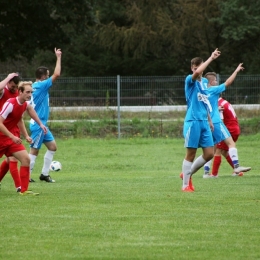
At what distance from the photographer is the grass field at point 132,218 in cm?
755

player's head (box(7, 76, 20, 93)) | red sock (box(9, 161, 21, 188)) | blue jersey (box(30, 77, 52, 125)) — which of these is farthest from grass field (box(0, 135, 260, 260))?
player's head (box(7, 76, 20, 93))

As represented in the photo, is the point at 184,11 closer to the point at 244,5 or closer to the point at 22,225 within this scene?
the point at 244,5

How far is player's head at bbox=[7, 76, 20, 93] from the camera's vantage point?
12750mm

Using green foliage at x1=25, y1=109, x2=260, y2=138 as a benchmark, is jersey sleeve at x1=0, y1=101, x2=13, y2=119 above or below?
above

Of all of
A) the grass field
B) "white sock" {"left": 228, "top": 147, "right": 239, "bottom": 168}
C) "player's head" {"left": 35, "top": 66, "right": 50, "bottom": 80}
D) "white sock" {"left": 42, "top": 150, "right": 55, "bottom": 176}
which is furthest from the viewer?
"white sock" {"left": 228, "top": 147, "right": 239, "bottom": 168}

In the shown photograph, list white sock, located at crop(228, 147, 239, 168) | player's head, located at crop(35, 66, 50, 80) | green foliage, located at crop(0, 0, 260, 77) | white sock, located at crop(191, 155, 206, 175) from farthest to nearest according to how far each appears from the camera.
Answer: green foliage, located at crop(0, 0, 260, 77)
white sock, located at crop(228, 147, 239, 168)
player's head, located at crop(35, 66, 50, 80)
white sock, located at crop(191, 155, 206, 175)

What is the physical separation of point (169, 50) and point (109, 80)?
86.7 feet

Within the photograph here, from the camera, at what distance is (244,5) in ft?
161

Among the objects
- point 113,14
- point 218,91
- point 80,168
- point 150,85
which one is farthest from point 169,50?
point 218,91

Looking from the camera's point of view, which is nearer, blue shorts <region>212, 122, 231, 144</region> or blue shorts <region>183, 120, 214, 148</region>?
blue shorts <region>183, 120, 214, 148</region>

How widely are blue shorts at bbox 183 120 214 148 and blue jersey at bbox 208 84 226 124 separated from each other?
310 cm

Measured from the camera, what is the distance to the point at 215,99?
1612 cm

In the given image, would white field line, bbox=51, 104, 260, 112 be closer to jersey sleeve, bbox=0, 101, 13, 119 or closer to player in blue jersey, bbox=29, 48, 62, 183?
player in blue jersey, bbox=29, 48, 62, 183

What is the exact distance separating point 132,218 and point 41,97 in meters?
6.58
